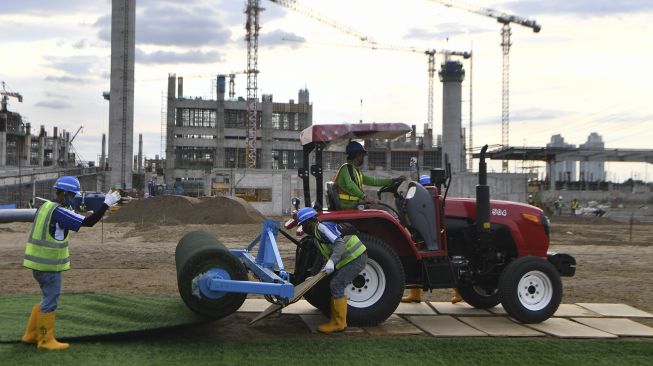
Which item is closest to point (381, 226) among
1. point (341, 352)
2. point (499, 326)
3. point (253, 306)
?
point (499, 326)

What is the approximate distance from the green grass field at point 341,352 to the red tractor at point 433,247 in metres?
0.91

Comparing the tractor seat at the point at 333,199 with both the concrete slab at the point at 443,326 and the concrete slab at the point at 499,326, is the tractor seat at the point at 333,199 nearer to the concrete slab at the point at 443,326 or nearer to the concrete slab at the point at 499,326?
the concrete slab at the point at 443,326

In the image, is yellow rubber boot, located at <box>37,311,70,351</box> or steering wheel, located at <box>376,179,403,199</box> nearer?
yellow rubber boot, located at <box>37,311,70,351</box>

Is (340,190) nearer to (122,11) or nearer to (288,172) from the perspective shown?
(288,172)

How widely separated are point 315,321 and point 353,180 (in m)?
1.94

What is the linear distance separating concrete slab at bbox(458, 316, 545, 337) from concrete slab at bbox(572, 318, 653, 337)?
1.02m

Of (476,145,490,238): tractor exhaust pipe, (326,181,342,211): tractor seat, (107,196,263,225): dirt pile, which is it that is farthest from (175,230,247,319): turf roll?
(107,196,263,225): dirt pile

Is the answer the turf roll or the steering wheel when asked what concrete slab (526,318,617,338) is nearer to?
the steering wheel

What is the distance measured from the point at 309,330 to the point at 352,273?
960 mm

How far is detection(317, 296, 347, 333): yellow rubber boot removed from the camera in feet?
27.1

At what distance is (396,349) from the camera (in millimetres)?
7414

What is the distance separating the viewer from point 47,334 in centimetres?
705

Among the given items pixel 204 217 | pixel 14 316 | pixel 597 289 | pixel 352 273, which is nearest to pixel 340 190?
pixel 352 273

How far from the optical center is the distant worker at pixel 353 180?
870 centimetres
